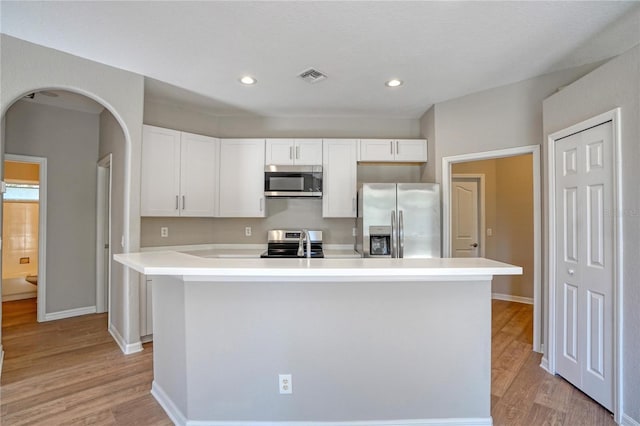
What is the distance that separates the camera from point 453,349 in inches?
70.3

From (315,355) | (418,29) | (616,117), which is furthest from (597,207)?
(315,355)

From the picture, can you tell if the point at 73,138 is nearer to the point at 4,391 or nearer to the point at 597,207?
the point at 4,391

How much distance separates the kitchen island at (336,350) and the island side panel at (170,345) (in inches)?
1.3

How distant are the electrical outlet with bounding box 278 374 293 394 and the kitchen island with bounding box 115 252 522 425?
0.06 ft

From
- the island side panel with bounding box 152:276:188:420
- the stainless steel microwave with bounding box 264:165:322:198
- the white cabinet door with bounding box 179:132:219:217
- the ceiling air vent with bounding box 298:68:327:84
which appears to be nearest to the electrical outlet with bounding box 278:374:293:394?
the island side panel with bounding box 152:276:188:420

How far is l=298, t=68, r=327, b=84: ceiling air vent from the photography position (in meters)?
2.79

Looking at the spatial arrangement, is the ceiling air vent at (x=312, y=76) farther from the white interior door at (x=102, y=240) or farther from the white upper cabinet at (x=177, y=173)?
the white interior door at (x=102, y=240)

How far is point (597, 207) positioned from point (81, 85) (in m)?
4.21

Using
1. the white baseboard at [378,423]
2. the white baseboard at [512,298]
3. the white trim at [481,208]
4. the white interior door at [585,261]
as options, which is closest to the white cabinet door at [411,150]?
the white trim at [481,208]

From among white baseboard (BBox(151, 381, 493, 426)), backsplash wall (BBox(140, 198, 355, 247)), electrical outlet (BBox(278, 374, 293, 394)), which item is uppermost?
backsplash wall (BBox(140, 198, 355, 247))

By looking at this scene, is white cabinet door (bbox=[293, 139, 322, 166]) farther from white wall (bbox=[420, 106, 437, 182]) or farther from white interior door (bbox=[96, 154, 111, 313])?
white interior door (bbox=[96, 154, 111, 313])

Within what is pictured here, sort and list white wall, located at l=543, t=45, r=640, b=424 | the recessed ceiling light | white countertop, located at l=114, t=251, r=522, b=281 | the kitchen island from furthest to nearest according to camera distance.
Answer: the recessed ceiling light, white wall, located at l=543, t=45, r=640, b=424, the kitchen island, white countertop, located at l=114, t=251, r=522, b=281

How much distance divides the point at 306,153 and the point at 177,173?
60.2 inches

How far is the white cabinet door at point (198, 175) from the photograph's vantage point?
3.46 meters
